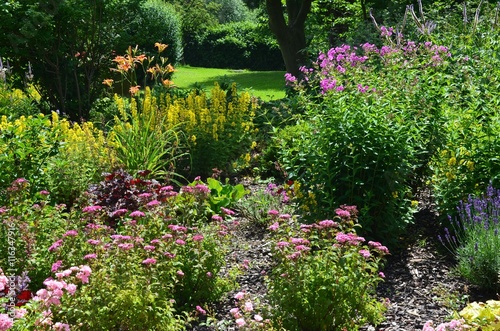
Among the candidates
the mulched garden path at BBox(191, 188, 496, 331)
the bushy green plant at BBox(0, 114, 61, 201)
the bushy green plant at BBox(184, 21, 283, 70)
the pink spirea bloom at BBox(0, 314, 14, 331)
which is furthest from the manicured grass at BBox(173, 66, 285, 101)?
the pink spirea bloom at BBox(0, 314, 14, 331)

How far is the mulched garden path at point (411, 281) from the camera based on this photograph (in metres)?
3.89

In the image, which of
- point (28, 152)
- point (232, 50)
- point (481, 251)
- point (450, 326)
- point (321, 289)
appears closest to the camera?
point (450, 326)

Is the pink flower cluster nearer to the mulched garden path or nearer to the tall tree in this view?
the mulched garden path

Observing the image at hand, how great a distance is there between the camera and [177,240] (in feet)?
12.6

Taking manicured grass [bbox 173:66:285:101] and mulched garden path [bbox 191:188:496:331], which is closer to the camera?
mulched garden path [bbox 191:188:496:331]

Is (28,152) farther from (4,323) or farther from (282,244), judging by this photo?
(4,323)

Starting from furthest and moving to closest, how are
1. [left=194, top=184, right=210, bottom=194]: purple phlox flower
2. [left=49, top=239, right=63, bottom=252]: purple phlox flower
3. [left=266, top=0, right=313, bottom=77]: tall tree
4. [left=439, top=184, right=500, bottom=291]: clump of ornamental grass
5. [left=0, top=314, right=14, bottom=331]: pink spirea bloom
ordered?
1. [left=266, top=0, right=313, bottom=77]: tall tree
2. [left=194, top=184, right=210, bottom=194]: purple phlox flower
3. [left=439, top=184, right=500, bottom=291]: clump of ornamental grass
4. [left=49, top=239, right=63, bottom=252]: purple phlox flower
5. [left=0, top=314, right=14, bottom=331]: pink spirea bloom

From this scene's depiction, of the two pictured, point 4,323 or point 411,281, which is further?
point 411,281

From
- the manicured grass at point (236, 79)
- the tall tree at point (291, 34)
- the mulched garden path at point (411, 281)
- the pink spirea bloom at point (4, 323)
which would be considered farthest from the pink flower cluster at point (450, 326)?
the manicured grass at point (236, 79)

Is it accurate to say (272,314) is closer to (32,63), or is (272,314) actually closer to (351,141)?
(351,141)

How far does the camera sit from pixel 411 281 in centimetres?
440

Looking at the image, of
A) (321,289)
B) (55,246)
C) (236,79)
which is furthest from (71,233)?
(236,79)

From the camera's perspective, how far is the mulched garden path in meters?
3.89

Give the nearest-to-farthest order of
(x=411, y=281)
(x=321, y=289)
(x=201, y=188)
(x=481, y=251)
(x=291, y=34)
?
(x=321, y=289), (x=481, y=251), (x=411, y=281), (x=201, y=188), (x=291, y=34)
